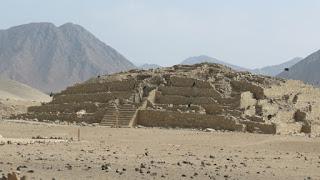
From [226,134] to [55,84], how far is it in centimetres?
12428

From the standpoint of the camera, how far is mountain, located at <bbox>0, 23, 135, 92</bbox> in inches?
6033

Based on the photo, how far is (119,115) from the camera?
111 feet

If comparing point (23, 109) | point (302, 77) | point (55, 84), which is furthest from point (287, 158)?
point (55, 84)

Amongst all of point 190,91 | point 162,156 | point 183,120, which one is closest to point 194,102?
point 190,91

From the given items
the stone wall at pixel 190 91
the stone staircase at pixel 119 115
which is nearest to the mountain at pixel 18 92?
the stone wall at pixel 190 91

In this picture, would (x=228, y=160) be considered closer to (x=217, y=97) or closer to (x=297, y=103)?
(x=217, y=97)

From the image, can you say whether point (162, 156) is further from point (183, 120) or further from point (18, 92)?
point (18, 92)

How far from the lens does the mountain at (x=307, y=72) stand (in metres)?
126

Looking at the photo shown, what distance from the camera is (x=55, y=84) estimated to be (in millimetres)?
148625

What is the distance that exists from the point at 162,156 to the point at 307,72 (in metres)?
117

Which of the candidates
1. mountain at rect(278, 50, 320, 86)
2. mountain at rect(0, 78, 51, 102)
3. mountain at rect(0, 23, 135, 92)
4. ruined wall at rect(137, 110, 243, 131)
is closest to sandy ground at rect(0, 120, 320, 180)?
ruined wall at rect(137, 110, 243, 131)

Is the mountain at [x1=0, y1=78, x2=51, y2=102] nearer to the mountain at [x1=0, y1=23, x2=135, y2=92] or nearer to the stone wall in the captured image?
the mountain at [x1=0, y1=23, x2=135, y2=92]

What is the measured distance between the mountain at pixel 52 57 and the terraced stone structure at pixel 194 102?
104059 millimetres

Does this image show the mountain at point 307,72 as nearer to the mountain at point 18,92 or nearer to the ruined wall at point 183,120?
the mountain at point 18,92
